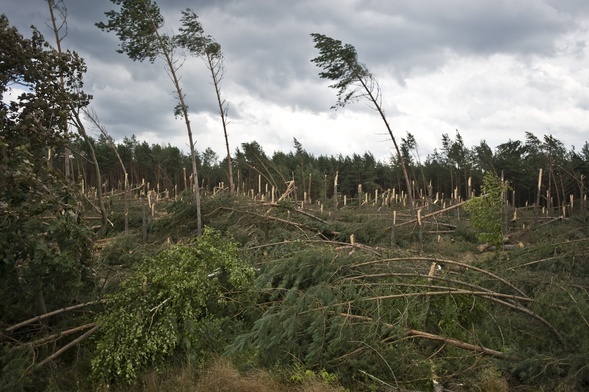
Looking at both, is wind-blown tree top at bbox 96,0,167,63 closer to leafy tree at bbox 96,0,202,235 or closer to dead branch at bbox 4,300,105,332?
leafy tree at bbox 96,0,202,235

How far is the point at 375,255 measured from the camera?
25.0ft

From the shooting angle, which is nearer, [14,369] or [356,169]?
[14,369]

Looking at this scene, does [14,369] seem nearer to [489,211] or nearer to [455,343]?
[455,343]

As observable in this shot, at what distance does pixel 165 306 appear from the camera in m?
6.10

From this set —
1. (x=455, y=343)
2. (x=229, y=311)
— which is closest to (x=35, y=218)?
(x=229, y=311)

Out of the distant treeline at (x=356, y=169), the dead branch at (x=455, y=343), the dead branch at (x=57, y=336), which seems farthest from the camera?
the distant treeline at (x=356, y=169)

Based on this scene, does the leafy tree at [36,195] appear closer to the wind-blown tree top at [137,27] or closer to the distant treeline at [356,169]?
the wind-blown tree top at [137,27]

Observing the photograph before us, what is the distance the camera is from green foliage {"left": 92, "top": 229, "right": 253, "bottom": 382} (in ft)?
18.1

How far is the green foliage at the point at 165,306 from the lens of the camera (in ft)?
18.1

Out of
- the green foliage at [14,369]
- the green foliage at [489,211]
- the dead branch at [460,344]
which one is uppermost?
the green foliage at [489,211]

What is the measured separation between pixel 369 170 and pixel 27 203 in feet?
143

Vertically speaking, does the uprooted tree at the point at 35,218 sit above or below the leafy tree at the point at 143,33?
below

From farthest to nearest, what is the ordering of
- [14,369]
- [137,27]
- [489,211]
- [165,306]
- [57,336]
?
1. [137,27]
2. [489,211]
3. [165,306]
4. [57,336]
5. [14,369]

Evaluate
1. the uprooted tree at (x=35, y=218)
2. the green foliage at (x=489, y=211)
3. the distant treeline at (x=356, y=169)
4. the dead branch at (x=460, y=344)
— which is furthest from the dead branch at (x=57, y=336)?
the distant treeline at (x=356, y=169)
